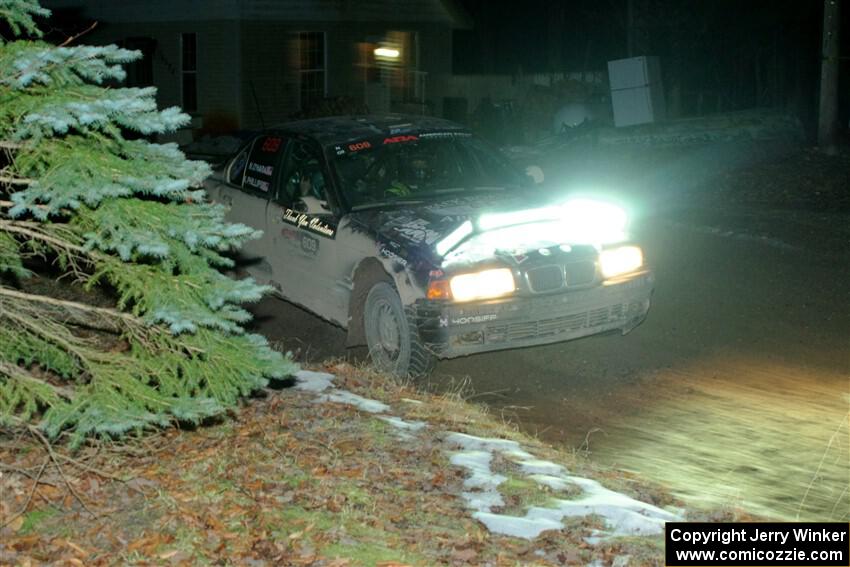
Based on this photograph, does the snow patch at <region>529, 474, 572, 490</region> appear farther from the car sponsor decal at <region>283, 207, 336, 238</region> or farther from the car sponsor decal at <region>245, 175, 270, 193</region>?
the car sponsor decal at <region>245, 175, 270, 193</region>

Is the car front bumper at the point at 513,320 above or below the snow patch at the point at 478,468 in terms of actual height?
above

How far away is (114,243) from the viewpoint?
4758mm

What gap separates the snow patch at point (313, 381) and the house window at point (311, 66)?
19.9 metres

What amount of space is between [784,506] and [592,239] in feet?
9.39

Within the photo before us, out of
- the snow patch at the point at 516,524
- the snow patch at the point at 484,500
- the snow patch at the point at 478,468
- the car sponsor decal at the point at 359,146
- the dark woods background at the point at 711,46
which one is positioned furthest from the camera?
the dark woods background at the point at 711,46

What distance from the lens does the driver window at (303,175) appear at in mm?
9461

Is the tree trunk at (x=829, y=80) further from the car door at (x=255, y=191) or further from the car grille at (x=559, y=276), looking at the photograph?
the car grille at (x=559, y=276)

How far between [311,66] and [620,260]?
65.8ft

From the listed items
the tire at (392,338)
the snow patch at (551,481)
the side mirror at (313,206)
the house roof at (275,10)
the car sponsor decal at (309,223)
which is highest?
the house roof at (275,10)

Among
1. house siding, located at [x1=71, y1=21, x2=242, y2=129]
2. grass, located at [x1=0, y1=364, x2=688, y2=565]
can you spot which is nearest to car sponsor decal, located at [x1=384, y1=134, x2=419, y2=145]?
grass, located at [x1=0, y1=364, x2=688, y2=565]

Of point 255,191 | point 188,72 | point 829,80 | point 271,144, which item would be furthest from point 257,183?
point 188,72

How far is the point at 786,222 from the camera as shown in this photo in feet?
45.9

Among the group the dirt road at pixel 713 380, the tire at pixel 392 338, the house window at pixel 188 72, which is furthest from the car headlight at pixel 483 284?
the house window at pixel 188 72

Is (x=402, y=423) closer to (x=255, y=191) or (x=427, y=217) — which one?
(x=427, y=217)
